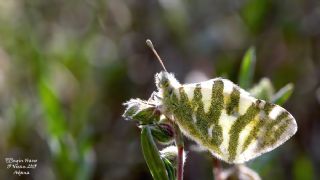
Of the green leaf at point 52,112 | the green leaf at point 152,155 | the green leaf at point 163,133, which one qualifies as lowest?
the green leaf at point 152,155

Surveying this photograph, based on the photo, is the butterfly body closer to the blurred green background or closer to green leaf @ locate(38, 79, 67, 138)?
green leaf @ locate(38, 79, 67, 138)

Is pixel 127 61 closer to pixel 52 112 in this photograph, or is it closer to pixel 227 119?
pixel 52 112

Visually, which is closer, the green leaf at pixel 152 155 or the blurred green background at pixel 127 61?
the green leaf at pixel 152 155

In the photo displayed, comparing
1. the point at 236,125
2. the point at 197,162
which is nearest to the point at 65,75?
the point at 197,162

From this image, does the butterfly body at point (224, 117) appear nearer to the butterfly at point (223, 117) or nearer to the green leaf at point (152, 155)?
the butterfly at point (223, 117)

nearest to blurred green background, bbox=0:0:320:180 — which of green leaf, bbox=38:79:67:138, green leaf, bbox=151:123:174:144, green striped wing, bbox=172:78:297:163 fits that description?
green leaf, bbox=38:79:67:138

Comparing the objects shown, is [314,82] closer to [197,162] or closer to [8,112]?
[197,162]

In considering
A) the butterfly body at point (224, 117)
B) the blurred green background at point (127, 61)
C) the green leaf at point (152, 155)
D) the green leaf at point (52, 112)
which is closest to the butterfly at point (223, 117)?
the butterfly body at point (224, 117)
